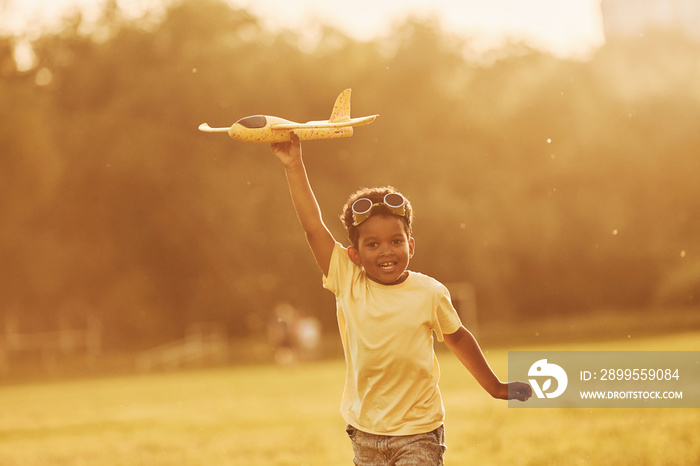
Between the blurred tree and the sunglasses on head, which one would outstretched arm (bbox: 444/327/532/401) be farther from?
the blurred tree

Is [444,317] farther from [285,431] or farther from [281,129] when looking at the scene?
[285,431]

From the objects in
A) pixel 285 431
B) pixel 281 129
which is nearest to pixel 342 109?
pixel 281 129

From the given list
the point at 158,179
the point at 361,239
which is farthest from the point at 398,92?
the point at 361,239

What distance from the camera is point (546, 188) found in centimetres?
2941

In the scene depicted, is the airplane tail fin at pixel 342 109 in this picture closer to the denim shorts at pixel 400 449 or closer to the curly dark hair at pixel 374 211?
the curly dark hair at pixel 374 211

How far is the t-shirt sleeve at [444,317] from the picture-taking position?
3711 mm

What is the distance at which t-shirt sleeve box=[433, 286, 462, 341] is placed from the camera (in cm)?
371

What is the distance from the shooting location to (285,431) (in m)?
9.23

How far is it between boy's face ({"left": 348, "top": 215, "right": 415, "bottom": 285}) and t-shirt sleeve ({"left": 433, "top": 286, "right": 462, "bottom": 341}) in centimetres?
17

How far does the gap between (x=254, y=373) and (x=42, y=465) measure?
12825mm

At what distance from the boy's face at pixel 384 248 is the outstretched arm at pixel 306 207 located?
18 centimetres

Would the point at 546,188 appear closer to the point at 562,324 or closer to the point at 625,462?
the point at 562,324
